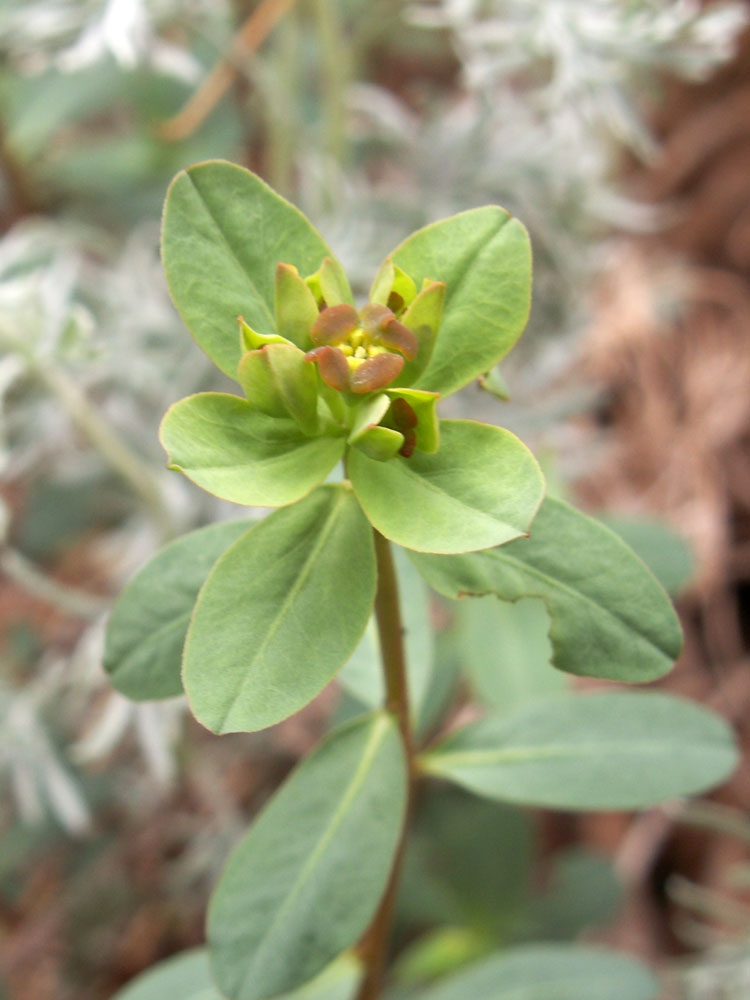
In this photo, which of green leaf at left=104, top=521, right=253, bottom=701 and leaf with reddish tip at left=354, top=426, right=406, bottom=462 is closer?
leaf with reddish tip at left=354, top=426, right=406, bottom=462

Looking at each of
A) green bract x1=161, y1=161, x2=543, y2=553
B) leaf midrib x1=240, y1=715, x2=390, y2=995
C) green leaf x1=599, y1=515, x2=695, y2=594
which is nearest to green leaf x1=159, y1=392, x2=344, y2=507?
green bract x1=161, y1=161, x2=543, y2=553

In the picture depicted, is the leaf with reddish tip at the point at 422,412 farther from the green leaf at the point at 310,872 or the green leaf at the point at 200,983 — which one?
the green leaf at the point at 200,983

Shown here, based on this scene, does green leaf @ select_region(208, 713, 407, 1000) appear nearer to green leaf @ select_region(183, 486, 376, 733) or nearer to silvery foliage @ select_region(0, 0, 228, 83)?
green leaf @ select_region(183, 486, 376, 733)

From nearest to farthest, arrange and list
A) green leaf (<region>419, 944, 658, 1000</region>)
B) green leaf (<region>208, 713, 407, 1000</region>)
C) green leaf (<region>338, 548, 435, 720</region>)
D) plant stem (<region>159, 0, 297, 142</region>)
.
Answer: green leaf (<region>208, 713, 407, 1000</region>), green leaf (<region>338, 548, 435, 720</region>), green leaf (<region>419, 944, 658, 1000</region>), plant stem (<region>159, 0, 297, 142</region>)

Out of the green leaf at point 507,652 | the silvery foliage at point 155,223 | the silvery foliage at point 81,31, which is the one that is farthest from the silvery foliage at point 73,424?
the green leaf at point 507,652

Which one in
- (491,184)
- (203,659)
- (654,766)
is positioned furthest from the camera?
(491,184)

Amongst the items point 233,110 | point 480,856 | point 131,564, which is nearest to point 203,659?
point 131,564

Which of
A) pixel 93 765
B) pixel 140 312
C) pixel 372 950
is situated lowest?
pixel 93 765

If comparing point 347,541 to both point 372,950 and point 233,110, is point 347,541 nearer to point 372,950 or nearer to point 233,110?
point 372,950
